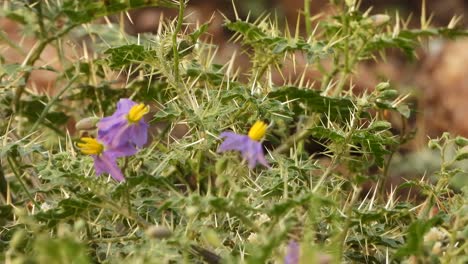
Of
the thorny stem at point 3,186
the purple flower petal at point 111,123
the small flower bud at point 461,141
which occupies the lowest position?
the thorny stem at point 3,186

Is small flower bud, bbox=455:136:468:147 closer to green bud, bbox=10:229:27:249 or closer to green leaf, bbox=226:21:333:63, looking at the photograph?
green leaf, bbox=226:21:333:63

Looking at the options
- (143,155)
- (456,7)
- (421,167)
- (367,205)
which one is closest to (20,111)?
(143,155)

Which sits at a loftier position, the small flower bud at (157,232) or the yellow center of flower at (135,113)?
the yellow center of flower at (135,113)

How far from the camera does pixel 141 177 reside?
4.19ft

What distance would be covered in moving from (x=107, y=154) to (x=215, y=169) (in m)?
0.15

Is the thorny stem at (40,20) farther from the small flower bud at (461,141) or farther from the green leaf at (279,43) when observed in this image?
the small flower bud at (461,141)

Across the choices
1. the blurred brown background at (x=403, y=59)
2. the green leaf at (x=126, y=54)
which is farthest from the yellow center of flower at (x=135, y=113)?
the blurred brown background at (x=403, y=59)

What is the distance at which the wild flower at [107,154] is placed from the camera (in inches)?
52.8

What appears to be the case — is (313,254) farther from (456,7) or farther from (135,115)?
(456,7)

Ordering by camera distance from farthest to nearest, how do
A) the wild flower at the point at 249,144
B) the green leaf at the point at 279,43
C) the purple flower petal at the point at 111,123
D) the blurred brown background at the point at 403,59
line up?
the blurred brown background at the point at 403,59 → the green leaf at the point at 279,43 → the purple flower petal at the point at 111,123 → the wild flower at the point at 249,144

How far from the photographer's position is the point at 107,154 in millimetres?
1343

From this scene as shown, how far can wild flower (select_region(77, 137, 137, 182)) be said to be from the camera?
1.34 m

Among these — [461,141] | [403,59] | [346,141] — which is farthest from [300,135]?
[403,59]

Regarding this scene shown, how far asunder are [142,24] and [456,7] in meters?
1.46
